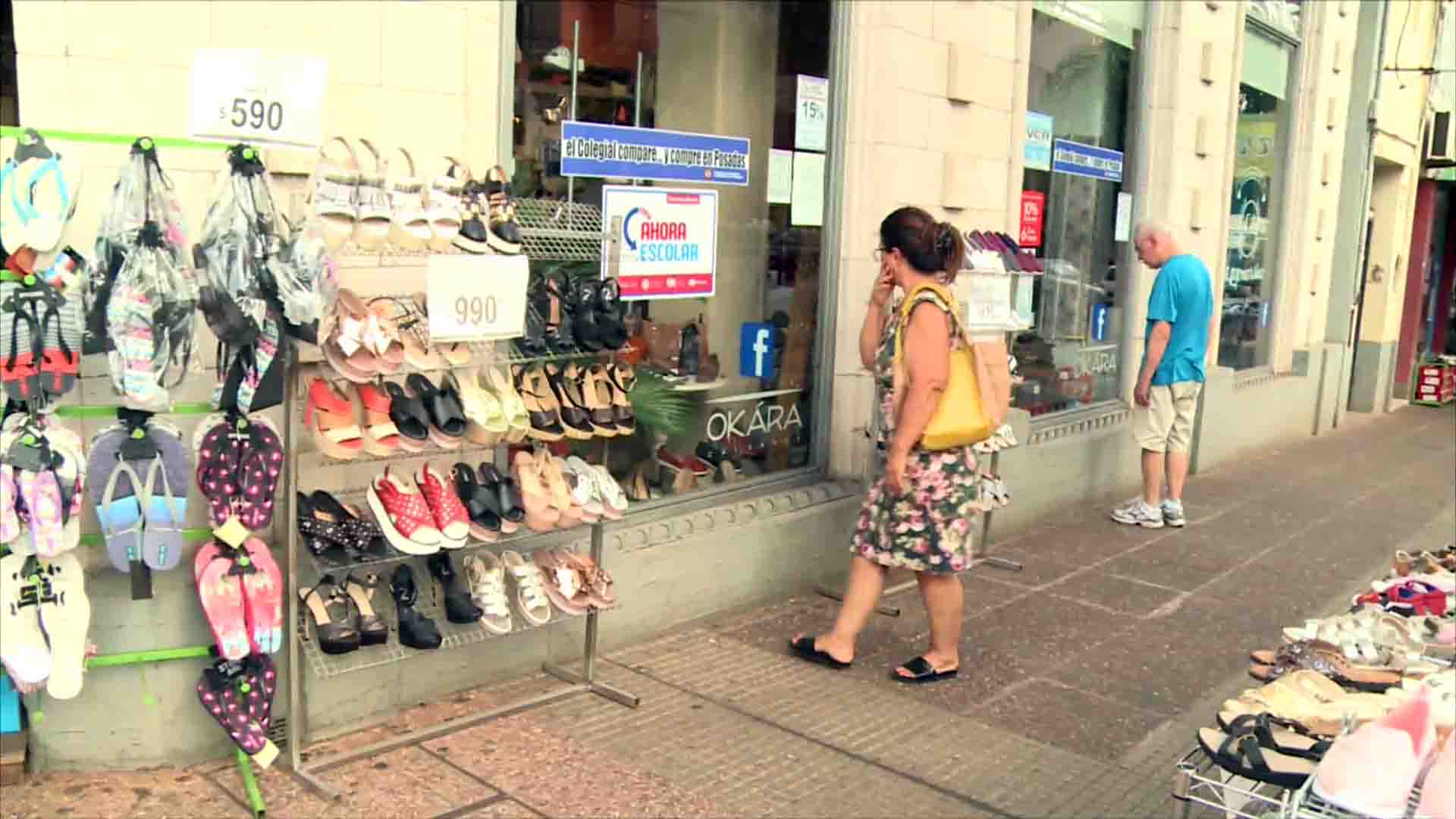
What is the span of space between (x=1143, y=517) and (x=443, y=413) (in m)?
5.41

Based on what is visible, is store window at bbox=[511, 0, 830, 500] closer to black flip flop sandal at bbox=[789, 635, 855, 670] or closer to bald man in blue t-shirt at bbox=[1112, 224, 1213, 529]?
black flip flop sandal at bbox=[789, 635, 855, 670]

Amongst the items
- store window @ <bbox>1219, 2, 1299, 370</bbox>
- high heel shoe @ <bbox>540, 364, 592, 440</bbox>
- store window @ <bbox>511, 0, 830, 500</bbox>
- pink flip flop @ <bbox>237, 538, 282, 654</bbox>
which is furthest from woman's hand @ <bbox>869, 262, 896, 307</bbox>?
store window @ <bbox>1219, 2, 1299, 370</bbox>

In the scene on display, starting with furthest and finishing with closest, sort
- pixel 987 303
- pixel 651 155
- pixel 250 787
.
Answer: pixel 987 303, pixel 651 155, pixel 250 787

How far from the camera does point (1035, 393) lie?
8.24 metres

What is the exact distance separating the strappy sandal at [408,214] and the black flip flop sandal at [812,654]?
240cm

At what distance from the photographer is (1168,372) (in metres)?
8.00

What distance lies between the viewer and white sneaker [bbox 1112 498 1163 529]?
800 centimetres

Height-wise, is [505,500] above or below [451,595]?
above

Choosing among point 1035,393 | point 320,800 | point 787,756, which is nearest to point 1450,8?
point 1035,393

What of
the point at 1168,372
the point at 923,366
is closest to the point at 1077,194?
the point at 1168,372

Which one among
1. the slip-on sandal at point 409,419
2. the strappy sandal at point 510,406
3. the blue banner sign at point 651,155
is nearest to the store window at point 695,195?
the blue banner sign at point 651,155

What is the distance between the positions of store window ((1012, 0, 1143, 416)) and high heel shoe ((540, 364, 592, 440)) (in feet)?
13.3

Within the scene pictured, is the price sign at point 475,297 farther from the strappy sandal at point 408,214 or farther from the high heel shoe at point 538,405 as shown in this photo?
the high heel shoe at point 538,405

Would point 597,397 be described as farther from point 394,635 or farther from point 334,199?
point 334,199
